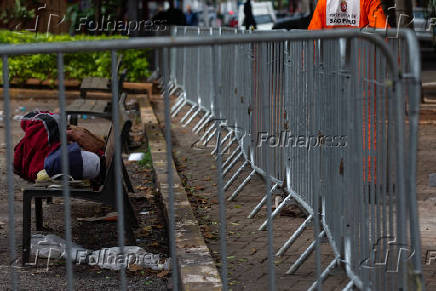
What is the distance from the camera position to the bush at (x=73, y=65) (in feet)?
54.4

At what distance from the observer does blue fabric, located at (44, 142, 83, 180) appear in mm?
6438

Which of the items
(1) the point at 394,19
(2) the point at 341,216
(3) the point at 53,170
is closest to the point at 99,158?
(3) the point at 53,170

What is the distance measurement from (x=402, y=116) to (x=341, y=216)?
1106 millimetres

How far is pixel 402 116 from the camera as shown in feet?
13.3

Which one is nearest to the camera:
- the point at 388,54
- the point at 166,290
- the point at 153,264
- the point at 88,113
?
the point at 388,54

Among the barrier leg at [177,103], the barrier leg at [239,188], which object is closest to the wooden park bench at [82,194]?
the barrier leg at [239,188]

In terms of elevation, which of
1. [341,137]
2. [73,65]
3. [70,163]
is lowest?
[70,163]

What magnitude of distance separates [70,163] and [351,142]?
250 centimetres

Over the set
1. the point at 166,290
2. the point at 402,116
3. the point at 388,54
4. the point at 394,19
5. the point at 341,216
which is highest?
the point at 394,19

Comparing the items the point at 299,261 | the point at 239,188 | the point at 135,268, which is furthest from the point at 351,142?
the point at 239,188

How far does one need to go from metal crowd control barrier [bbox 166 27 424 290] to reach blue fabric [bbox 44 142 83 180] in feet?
4.31

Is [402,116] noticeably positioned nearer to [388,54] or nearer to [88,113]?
[388,54]

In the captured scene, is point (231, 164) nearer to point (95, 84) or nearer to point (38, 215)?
point (38, 215)

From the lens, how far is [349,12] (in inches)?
315
